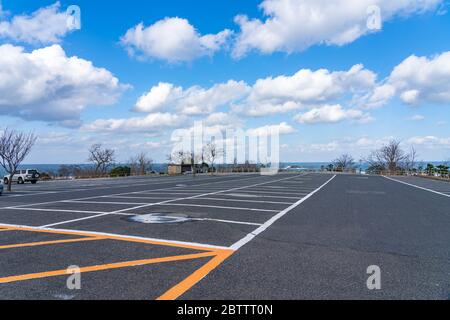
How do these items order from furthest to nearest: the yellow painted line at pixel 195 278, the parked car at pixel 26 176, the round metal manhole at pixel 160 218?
the parked car at pixel 26 176 < the round metal manhole at pixel 160 218 < the yellow painted line at pixel 195 278

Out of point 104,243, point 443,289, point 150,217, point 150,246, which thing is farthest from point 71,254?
point 443,289

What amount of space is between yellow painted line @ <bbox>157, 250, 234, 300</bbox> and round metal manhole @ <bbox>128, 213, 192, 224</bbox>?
10.6 feet

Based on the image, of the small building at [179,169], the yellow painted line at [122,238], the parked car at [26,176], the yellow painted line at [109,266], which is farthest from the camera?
the small building at [179,169]

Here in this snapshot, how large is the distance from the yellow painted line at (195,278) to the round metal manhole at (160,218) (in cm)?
322

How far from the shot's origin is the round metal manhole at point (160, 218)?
848 cm

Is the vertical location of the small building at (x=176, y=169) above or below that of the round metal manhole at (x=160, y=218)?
above

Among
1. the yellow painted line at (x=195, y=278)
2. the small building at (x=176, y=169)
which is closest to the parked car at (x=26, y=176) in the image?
the small building at (x=176, y=169)

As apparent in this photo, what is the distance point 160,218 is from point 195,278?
481cm

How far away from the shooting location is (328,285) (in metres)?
4.09

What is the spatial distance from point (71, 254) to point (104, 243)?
30.3 inches

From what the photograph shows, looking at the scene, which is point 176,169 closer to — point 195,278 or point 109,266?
point 109,266
